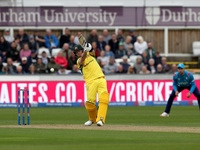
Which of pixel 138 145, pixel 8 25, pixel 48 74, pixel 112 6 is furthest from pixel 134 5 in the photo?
pixel 138 145

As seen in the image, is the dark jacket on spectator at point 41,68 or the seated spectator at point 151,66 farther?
the seated spectator at point 151,66

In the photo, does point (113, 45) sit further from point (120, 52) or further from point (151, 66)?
point (151, 66)

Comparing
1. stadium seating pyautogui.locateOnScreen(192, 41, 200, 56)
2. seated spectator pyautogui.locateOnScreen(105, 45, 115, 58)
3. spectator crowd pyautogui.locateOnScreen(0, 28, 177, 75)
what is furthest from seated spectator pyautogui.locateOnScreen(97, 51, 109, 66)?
stadium seating pyautogui.locateOnScreen(192, 41, 200, 56)

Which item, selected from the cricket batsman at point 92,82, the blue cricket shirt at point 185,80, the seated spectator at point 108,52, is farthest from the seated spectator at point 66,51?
the cricket batsman at point 92,82

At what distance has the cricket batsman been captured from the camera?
13758 mm

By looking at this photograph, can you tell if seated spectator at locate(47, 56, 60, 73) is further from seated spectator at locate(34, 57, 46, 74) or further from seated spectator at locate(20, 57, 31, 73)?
seated spectator at locate(20, 57, 31, 73)

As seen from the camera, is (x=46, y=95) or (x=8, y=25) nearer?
(x=46, y=95)

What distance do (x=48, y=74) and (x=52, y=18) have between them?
5.61m

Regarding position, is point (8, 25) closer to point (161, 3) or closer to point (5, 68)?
point (5, 68)

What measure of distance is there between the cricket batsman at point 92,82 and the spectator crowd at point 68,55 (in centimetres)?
999

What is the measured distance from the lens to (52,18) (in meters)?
28.6

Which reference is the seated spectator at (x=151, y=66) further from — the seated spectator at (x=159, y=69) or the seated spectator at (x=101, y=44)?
the seated spectator at (x=101, y=44)

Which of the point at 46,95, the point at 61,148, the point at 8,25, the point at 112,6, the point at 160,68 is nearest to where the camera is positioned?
the point at 61,148

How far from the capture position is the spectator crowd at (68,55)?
79.9 feet
